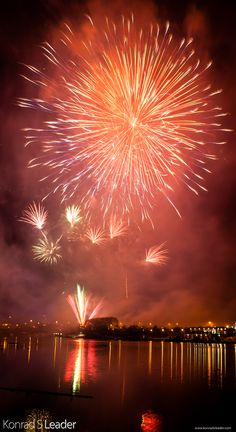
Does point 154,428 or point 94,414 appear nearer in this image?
point 154,428

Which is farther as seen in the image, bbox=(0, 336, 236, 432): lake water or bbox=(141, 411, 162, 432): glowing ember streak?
bbox=(0, 336, 236, 432): lake water

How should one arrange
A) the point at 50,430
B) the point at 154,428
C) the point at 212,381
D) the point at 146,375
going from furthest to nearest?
the point at 146,375 < the point at 212,381 < the point at 154,428 < the point at 50,430

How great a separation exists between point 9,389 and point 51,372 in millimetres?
11410

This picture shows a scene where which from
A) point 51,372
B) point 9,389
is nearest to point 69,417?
point 9,389

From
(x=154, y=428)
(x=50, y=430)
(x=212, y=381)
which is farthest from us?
(x=212, y=381)

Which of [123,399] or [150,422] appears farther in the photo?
[123,399]

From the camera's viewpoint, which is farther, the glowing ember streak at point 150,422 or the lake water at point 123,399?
the lake water at point 123,399

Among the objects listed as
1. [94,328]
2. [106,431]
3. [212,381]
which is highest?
[94,328]

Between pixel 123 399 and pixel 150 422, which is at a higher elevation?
pixel 123 399

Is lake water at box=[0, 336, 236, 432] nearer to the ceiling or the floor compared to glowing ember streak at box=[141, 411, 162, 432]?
nearer to the ceiling

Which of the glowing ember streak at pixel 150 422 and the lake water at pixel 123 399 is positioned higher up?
the lake water at pixel 123 399

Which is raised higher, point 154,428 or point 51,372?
point 51,372

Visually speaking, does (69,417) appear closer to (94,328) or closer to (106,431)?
(106,431)

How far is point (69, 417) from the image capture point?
18672 millimetres
